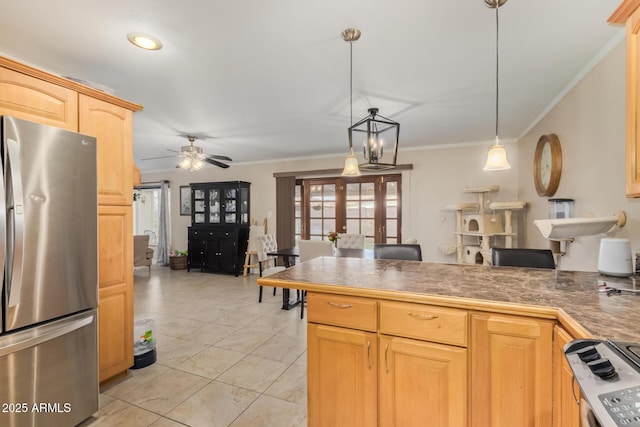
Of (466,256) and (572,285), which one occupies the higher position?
(572,285)

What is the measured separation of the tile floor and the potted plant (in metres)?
2.48

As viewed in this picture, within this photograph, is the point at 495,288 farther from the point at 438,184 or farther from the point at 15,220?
the point at 438,184

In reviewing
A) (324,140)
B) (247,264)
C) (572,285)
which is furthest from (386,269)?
(247,264)

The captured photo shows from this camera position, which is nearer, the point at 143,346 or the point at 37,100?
the point at 37,100

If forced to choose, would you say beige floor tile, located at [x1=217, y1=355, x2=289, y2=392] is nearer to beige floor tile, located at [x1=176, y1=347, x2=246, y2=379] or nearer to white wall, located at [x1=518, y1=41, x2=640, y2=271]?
beige floor tile, located at [x1=176, y1=347, x2=246, y2=379]

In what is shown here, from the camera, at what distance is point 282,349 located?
8.80 feet

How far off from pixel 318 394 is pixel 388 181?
4.20m

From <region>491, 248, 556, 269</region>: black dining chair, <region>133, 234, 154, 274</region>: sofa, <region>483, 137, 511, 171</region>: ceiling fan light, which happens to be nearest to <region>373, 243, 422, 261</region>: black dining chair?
<region>491, 248, 556, 269</region>: black dining chair

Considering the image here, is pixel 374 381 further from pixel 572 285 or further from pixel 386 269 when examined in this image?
pixel 572 285

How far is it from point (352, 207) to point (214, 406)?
13.3ft

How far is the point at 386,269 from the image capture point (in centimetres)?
192

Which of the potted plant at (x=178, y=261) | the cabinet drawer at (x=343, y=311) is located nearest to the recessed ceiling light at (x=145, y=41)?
the cabinet drawer at (x=343, y=311)

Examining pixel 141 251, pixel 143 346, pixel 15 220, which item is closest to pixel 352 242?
pixel 143 346

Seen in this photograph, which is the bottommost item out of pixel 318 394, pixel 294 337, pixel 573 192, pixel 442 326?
pixel 294 337
